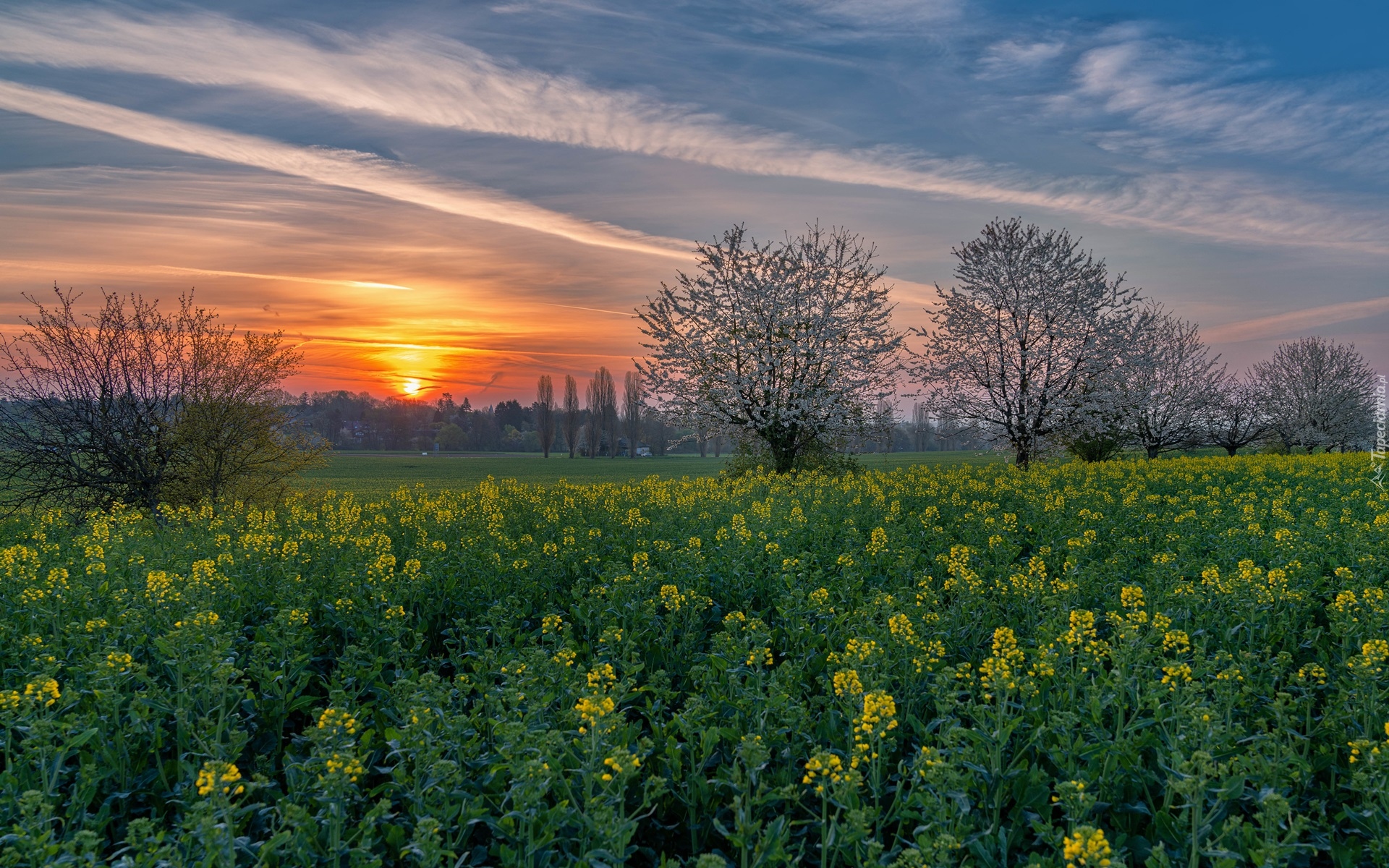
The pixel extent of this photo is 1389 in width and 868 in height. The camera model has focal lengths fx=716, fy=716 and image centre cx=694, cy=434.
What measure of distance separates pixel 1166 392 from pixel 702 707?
42.6m

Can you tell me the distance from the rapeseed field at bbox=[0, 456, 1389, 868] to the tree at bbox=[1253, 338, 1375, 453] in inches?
2064

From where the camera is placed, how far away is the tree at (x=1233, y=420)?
140 ft

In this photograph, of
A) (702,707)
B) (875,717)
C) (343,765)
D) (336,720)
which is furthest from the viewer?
(702,707)

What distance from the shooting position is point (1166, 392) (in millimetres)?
38312

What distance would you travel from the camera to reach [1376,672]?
428cm

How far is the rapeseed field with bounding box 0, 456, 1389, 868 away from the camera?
134 inches

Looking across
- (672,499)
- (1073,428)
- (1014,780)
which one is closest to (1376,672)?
(1014,780)

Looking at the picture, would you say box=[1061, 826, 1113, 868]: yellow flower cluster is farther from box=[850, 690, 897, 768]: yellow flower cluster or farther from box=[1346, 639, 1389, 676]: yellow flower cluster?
box=[1346, 639, 1389, 676]: yellow flower cluster

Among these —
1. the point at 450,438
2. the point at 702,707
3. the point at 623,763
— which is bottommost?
the point at 702,707

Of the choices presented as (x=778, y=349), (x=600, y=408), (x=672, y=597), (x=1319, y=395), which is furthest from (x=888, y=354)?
(x=600, y=408)

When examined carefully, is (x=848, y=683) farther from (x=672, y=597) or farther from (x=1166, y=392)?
(x=1166, y=392)

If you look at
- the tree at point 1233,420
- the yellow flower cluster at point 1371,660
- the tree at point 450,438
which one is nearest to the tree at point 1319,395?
the tree at point 1233,420

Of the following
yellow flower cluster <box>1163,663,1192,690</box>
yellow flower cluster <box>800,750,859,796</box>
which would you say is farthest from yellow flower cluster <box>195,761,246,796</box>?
yellow flower cluster <box>1163,663,1192,690</box>

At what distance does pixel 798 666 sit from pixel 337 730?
2764mm
